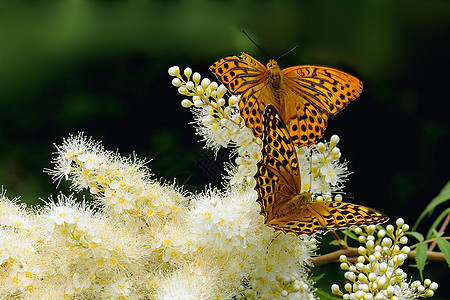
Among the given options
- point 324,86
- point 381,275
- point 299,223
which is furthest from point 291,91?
point 381,275

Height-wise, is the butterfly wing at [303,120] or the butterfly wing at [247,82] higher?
the butterfly wing at [247,82]

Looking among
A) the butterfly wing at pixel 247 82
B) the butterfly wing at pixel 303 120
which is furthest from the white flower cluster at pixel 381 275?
the butterfly wing at pixel 247 82

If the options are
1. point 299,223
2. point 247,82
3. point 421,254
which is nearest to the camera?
point 299,223

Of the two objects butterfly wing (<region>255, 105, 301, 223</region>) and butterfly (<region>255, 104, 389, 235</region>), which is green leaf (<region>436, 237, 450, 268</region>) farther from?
butterfly wing (<region>255, 105, 301, 223</region>)

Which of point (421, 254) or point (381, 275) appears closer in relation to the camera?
point (381, 275)

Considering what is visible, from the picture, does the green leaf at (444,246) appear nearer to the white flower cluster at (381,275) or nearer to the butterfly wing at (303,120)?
the white flower cluster at (381,275)

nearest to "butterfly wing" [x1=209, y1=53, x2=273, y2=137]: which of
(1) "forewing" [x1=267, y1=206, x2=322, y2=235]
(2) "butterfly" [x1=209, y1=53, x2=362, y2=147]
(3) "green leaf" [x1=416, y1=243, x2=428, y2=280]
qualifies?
(2) "butterfly" [x1=209, y1=53, x2=362, y2=147]

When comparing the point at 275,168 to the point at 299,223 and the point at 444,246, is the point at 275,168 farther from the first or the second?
the point at 444,246
